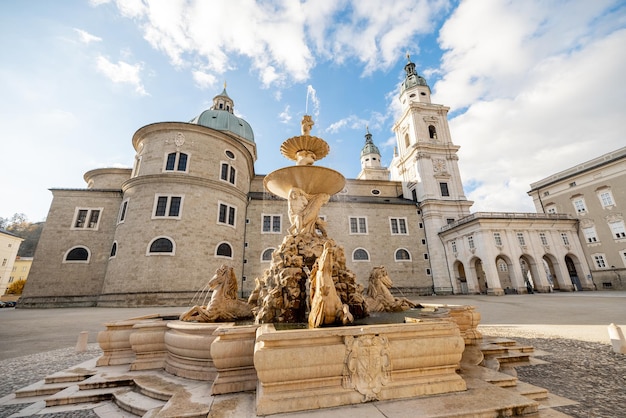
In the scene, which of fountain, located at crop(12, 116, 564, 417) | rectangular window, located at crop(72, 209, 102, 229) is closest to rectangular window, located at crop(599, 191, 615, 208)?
fountain, located at crop(12, 116, 564, 417)

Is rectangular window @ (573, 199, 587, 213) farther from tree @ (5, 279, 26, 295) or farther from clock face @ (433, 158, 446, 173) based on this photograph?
tree @ (5, 279, 26, 295)

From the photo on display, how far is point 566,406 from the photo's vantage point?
316 cm

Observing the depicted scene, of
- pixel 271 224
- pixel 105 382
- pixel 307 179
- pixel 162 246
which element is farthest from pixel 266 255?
pixel 105 382

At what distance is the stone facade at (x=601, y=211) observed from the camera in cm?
2412

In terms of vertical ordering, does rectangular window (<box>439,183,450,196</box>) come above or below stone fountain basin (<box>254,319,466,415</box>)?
above

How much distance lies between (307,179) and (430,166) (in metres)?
27.8

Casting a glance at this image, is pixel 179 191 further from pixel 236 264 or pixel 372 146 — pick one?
pixel 372 146

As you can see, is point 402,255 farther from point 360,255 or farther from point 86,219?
point 86,219

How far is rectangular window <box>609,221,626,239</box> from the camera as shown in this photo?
24.1 meters

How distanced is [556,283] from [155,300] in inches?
1426

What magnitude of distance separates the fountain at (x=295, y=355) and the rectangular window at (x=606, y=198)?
33035 millimetres

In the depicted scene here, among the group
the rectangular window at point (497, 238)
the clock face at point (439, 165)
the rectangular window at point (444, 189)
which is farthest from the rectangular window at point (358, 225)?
the rectangular window at point (497, 238)

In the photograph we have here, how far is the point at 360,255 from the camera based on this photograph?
26438 mm

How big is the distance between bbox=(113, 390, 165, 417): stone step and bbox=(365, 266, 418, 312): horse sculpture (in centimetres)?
500
